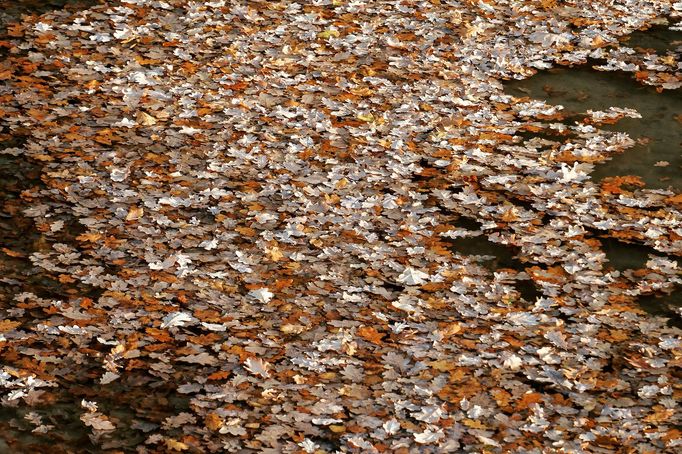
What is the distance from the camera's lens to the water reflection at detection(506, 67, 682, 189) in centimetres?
782

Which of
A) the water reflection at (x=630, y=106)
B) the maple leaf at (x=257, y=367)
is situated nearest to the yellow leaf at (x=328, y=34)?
the water reflection at (x=630, y=106)

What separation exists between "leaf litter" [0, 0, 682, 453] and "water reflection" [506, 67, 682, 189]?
0.18 meters

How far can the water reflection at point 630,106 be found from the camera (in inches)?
308

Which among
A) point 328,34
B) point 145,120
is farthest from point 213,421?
point 328,34

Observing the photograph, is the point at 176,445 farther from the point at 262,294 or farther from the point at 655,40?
the point at 655,40

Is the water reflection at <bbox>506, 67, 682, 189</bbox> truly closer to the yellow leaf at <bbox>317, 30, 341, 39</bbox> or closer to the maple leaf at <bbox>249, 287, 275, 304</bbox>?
the yellow leaf at <bbox>317, 30, 341, 39</bbox>

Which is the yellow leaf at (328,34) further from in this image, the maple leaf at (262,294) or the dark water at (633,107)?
the maple leaf at (262,294)

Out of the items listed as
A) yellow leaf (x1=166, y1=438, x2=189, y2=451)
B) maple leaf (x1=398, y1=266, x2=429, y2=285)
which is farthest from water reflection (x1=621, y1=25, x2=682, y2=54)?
yellow leaf (x1=166, y1=438, x2=189, y2=451)

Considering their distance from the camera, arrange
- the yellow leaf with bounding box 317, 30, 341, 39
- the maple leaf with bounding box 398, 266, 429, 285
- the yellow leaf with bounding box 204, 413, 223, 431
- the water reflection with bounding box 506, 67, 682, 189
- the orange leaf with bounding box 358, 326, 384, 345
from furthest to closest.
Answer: the yellow leaf with bounding box 317, 30, 341, 39 → the water reflection with bounding box 506, 67, 682, 189 → the maple leaf with bounding box 398, 266, 429, 285 → the orange leaf with bounding box 358, 326, 384, 345 → the yellow leaf with bounding box 204, 413, 223, 431

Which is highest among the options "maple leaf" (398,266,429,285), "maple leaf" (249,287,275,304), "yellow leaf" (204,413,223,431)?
"maple leaf" (398,266,429,285)

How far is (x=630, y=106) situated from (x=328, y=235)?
3772 mm

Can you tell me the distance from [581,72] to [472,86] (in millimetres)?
1294

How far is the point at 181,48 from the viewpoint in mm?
9547

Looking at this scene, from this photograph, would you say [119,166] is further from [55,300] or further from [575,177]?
[575,177]
